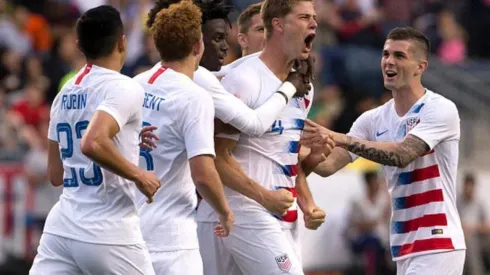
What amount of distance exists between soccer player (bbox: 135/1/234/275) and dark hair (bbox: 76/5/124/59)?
49cm

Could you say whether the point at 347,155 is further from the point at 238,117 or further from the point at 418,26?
the point at 418,26

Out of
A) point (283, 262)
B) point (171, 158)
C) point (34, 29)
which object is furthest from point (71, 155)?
point (34, 29)

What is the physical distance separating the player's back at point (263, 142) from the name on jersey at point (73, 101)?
5.19 feet

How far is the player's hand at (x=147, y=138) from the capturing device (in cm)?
918

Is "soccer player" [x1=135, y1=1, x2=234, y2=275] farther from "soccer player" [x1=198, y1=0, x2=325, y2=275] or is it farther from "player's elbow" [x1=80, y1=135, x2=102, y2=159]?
"player's elbow" [x1=80, y1=135, x2=102, y2=159]

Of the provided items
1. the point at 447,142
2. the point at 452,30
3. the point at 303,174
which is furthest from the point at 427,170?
the point at 452,30

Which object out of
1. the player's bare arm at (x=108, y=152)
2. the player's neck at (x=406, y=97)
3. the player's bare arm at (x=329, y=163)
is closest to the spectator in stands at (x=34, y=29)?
the player's bare arm at (x=329, y=163)

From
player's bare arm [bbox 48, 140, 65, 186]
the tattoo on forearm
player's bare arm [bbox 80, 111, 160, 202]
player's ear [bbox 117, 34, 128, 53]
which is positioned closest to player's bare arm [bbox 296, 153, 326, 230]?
the tattoo on forearm

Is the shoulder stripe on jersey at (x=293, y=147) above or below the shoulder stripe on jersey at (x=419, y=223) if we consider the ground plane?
above

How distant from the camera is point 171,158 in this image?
9281mm

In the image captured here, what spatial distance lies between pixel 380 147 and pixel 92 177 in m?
2.53

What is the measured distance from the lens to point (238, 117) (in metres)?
9.56

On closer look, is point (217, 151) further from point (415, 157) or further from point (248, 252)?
point (415, 157)

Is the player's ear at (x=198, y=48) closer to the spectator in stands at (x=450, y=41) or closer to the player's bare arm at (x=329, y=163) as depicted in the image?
the player's bare arm at (x=329, y=163)
